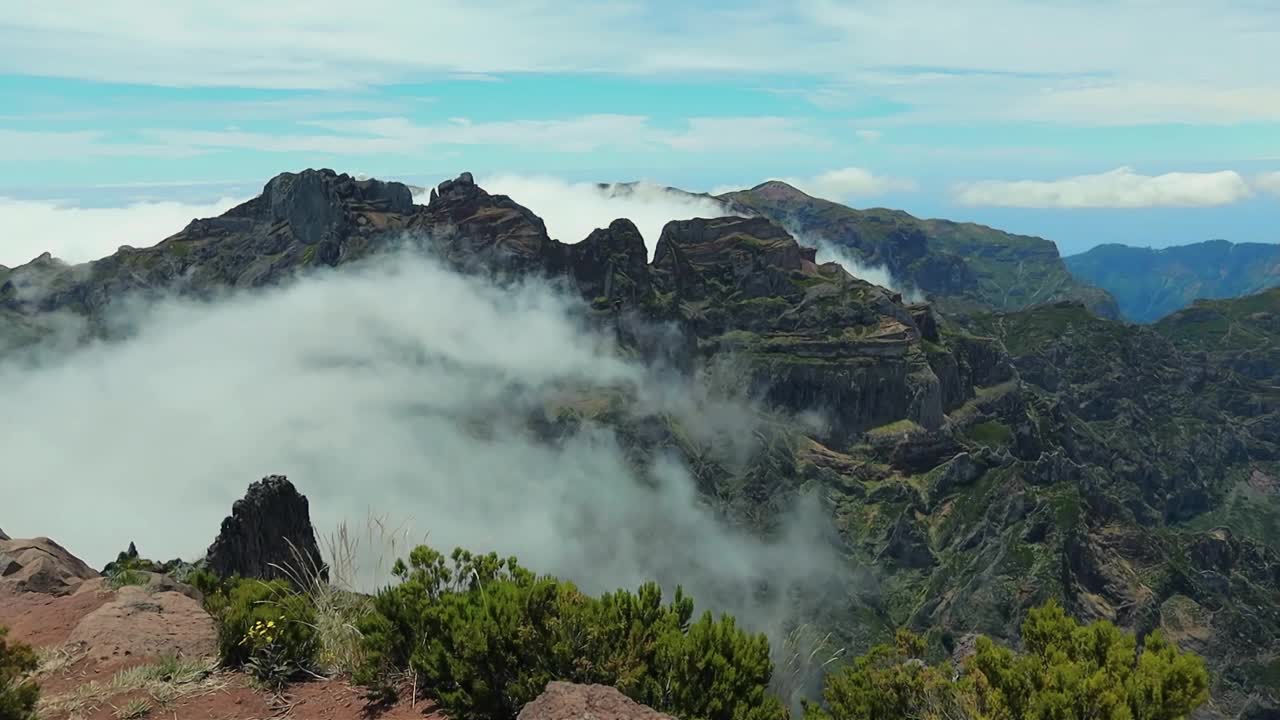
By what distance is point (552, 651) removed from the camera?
615 inches

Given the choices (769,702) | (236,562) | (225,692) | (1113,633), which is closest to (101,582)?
(225,692)

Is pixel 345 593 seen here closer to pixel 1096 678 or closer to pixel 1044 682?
pixel 1044 682

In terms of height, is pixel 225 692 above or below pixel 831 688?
above

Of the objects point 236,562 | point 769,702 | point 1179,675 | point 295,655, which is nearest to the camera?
point 1179,675

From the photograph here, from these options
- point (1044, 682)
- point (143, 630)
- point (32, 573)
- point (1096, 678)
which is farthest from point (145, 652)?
point (1096, 678)

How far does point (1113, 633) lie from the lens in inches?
674

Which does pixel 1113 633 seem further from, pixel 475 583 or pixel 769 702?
pixel 475 583

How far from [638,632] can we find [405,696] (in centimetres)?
478

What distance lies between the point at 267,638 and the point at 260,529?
68.8 metres

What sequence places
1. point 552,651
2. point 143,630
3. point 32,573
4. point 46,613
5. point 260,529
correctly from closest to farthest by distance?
point 552,651, point 143,630, point 46,613, point 32,573, point 260,529

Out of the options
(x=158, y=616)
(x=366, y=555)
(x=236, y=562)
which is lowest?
(x=236, y=562)

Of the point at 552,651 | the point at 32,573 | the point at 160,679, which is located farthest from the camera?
the point at 32,573

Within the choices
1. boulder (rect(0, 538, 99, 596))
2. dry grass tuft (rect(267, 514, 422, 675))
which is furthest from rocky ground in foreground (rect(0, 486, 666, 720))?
boulder (rect(0, 538, 99, 596))

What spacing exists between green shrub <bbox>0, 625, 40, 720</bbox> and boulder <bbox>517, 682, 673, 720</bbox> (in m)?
8.49
